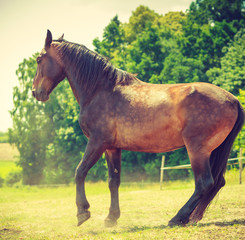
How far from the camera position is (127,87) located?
6406 millimetres

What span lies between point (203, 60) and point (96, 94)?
91.6ft

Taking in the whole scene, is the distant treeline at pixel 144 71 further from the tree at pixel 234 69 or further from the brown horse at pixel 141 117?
the brown horse at pixel 141 117

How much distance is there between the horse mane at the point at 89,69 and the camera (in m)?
6.60

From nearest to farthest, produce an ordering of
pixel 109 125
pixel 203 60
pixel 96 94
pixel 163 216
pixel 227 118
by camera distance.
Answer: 1. pixel 227 118
2. pixel 109 125
3. pixel 96 94
4. pixel 163 216
5. pixel 203 60

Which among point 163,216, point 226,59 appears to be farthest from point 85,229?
point 226,59

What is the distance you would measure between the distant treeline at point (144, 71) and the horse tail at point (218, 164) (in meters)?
17.6

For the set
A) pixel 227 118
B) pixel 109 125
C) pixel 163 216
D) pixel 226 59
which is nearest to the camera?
pixel 227 118

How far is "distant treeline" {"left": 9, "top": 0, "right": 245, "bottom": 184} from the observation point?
30750mm

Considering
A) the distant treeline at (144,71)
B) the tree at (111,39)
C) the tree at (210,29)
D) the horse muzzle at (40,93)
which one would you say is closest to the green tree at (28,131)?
the distant treeline at (144,71)

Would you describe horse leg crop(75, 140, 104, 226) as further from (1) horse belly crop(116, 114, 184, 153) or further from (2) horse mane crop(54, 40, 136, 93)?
(2) horse mane crop(54, 40, 136, 93)

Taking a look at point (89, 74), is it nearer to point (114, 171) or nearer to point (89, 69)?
point (89, 69)

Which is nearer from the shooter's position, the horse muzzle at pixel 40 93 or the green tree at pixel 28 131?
the horse muzzle at pixel 40 93

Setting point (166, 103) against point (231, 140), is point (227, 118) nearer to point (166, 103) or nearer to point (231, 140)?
point (231, 140)

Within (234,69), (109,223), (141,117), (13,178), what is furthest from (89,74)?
(13,178)
